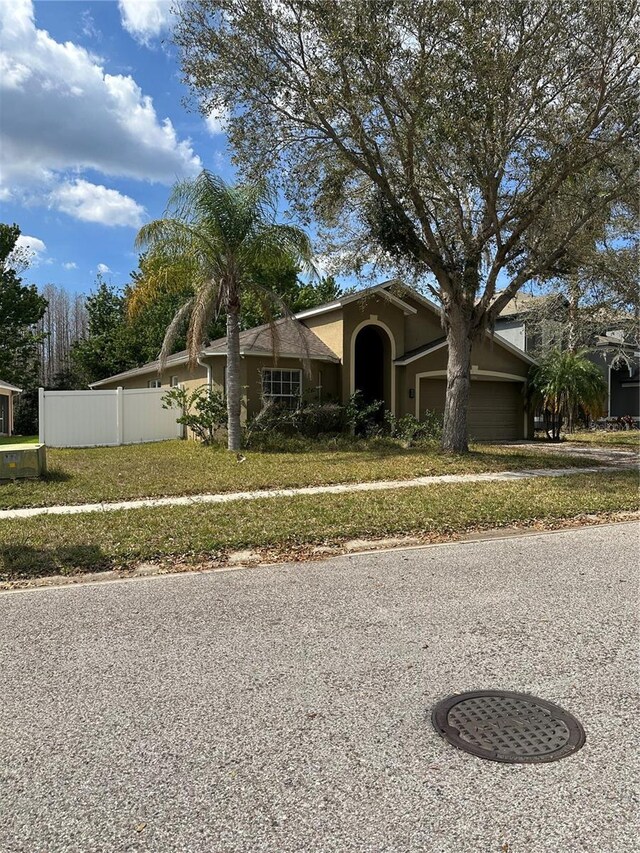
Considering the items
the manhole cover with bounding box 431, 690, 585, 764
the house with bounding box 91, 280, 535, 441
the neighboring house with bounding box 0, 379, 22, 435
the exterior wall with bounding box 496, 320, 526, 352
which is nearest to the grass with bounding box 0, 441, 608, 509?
the house with bounding box 91, 280, 535, 441

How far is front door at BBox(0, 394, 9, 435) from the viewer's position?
29.9 metres

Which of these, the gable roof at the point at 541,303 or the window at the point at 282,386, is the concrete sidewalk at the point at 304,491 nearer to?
the window at the point at 282,386

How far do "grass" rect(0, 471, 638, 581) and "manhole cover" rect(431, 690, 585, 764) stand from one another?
12.0ft

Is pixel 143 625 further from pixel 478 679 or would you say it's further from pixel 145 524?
pixel 145 524

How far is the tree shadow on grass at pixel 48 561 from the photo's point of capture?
5664 millimetres

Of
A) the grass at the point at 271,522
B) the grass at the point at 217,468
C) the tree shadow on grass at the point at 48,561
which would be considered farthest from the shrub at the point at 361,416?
the tree shadow on grass at the point at 48,561

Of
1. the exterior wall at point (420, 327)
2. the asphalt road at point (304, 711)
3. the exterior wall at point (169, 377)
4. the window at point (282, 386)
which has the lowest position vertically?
the asphalt road at point (304, 711)

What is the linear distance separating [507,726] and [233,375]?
12.7 metres

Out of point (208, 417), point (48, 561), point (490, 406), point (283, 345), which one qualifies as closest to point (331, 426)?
point (283, 345)

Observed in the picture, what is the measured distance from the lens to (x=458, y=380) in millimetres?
14578

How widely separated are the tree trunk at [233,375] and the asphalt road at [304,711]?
964 cm

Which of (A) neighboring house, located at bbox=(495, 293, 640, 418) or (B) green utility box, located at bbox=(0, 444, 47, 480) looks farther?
(A) neighboring house, located at bbox=(495, 293, 640, 418)

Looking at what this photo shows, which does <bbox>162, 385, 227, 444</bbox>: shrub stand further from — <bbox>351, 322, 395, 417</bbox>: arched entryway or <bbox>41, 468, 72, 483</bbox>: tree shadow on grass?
<bbox>41, 468, 72, 483</bbox>: tree shadow on grass

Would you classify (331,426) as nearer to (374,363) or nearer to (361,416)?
(361,416)
